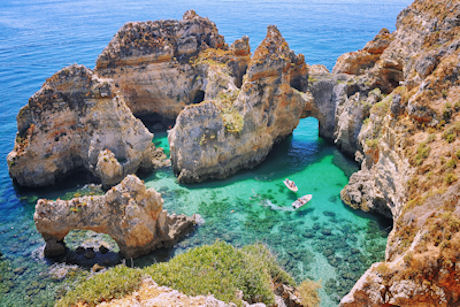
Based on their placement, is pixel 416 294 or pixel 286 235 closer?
pixel 416 294

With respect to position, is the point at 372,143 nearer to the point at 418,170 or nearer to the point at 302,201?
the point at 302,201

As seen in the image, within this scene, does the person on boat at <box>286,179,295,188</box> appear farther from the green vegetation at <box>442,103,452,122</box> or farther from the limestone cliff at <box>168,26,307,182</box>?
the green vegetation at <box>442,103,452,122</box>

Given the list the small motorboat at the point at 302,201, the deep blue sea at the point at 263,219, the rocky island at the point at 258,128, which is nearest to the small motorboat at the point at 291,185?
the deep blue sea at the point at 263,219

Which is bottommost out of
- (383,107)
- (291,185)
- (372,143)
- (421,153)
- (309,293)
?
(309,293)

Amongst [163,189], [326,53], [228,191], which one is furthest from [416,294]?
[326,53]

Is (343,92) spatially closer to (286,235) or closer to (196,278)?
(286,235)

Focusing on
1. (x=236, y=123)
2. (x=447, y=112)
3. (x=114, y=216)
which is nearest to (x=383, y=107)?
(x=447, y=112)

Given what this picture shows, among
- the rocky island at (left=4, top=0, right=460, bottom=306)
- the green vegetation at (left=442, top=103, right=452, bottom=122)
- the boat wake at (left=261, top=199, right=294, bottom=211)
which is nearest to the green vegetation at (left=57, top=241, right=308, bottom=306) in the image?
the rocky island at (left=4, top=0, right=460, bottom=306)
